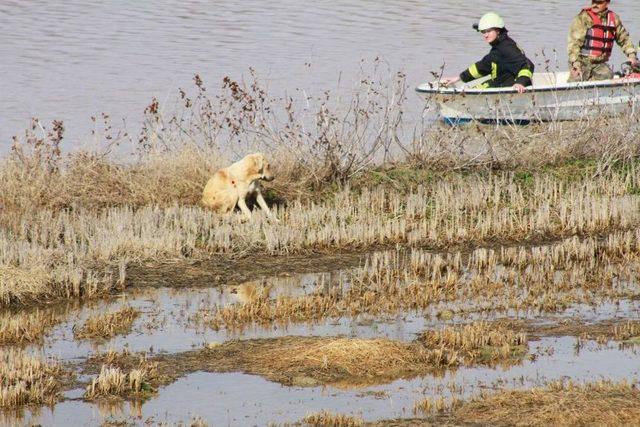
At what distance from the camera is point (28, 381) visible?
27.6ft

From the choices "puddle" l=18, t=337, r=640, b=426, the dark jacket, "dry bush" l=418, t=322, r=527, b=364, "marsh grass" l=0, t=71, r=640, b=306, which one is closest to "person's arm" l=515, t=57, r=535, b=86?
the dark jacket

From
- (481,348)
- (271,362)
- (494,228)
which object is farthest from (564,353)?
(494,228)

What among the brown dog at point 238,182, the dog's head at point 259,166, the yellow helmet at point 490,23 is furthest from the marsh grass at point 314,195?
the yellow helmet at point 490,23

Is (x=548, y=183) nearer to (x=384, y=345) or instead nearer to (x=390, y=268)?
(x=390, y=268)

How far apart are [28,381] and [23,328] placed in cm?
148

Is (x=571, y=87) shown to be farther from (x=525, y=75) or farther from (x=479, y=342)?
(x=479, y=342)

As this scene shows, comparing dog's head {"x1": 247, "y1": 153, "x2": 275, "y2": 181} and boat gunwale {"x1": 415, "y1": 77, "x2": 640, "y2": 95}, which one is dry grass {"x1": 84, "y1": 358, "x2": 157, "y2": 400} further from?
boat gunwale {"x1": 415, "y1": 77, "x2": 640, "y2": 95}

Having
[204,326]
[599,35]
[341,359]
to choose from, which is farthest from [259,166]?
[599,35]

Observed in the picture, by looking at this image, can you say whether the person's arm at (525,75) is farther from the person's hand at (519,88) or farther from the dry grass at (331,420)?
the dry grass at (331,420)

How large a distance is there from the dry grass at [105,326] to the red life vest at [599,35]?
1131cm

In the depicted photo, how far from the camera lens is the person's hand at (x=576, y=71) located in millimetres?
19141

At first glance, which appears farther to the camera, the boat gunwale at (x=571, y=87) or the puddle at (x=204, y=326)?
the boat gunwale at (x=571, y=87)

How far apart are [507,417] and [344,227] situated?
5678 mm

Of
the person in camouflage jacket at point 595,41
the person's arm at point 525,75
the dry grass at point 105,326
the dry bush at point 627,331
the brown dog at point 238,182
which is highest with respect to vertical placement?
the person in camouflage jacket at point 595,41
